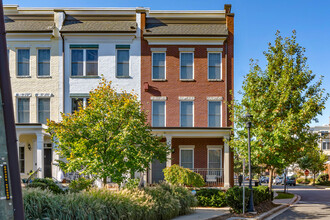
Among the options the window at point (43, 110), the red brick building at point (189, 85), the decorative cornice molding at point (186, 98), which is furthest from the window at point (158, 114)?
the window at point (43, 110)

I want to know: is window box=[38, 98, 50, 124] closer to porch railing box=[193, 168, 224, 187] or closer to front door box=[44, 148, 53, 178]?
front door box=[44, 148, 53, 178]

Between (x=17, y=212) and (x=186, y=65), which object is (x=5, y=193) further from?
(x=186, y=65)

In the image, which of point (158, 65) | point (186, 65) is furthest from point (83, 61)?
point (186, 65)

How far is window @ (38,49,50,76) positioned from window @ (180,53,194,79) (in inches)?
365

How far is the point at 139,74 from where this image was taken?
2670 centimetres

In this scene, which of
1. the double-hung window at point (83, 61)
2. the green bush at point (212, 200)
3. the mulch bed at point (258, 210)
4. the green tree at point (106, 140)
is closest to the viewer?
the green tree at point (106, 140)

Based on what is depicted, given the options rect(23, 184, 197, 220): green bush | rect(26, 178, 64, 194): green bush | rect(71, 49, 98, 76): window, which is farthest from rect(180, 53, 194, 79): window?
rect(26, 178, 64, 194): green bush

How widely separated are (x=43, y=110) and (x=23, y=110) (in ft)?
4.37

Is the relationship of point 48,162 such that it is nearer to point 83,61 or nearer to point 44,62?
point 44,62

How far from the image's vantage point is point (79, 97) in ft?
87.1

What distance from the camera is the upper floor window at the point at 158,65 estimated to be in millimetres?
26812

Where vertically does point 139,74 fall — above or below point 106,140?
above

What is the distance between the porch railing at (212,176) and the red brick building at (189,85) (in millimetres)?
Result: 274

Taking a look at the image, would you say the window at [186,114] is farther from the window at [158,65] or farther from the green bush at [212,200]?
the green bush at [212,200]
